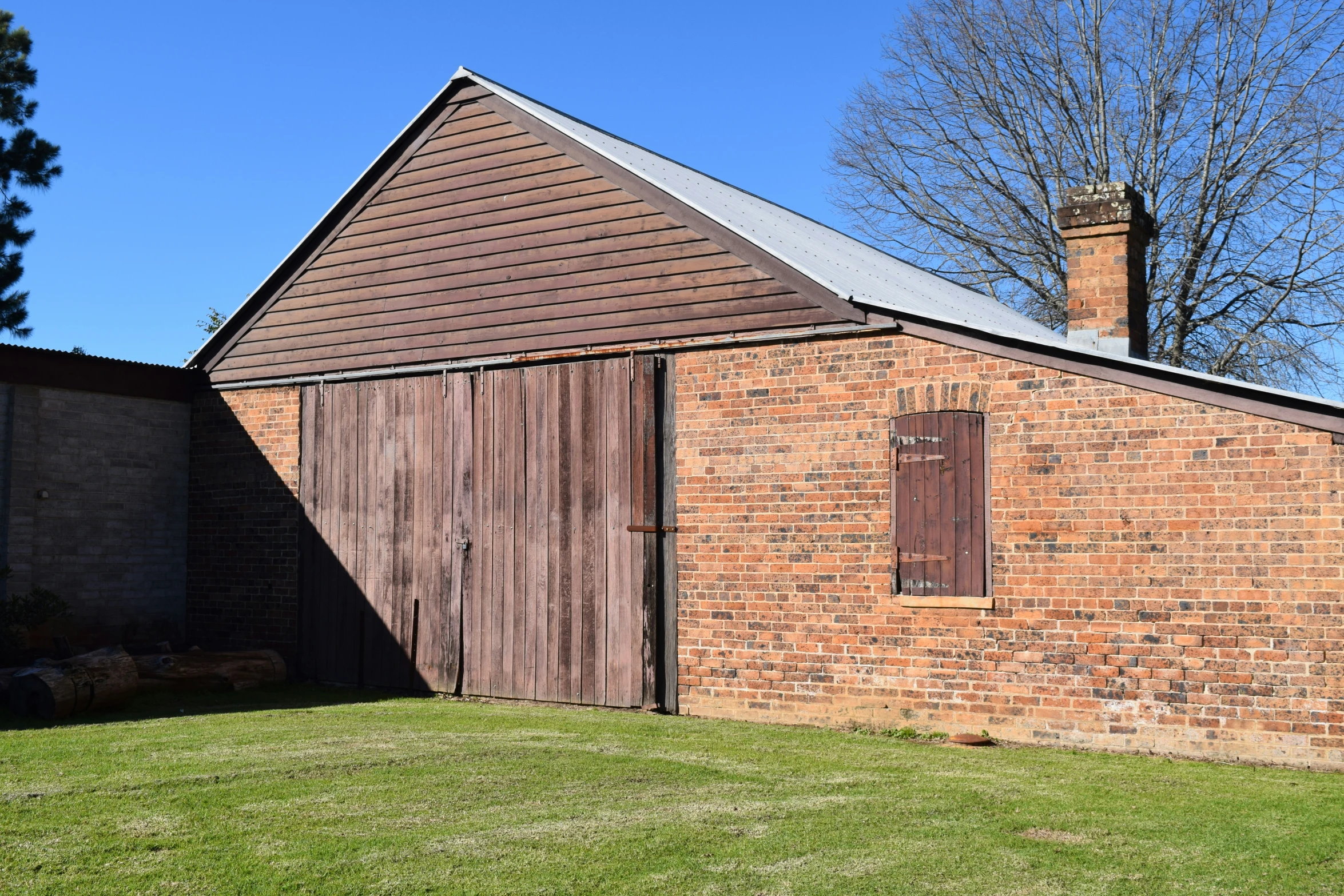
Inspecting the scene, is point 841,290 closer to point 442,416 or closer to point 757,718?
point 757,718

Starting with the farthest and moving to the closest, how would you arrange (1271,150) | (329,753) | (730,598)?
(1271,150)
(730,598)
(329,753)

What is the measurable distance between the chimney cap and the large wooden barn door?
6239mm

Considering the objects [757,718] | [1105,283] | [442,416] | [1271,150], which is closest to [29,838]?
[757,718]

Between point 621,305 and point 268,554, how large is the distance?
17.5 ft

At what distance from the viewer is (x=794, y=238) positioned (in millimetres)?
13008

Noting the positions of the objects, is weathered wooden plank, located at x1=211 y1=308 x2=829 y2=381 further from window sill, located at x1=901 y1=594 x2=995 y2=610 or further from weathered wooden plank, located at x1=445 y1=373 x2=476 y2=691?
window sill, located at x1=901 y1=594 x2=995 y2=610

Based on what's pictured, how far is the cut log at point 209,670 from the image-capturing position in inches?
473

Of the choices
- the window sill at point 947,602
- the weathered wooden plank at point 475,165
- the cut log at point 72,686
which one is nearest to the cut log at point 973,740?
the window sill at point 947,602

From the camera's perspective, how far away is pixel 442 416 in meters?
12.8

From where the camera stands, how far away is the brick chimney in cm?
1148

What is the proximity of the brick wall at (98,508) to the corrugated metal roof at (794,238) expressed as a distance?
18.2ft

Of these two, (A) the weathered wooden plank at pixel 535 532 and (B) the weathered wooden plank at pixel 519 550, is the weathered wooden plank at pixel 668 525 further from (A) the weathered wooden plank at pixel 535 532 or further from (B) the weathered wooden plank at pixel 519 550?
(B) the weathered wooden plank at pixel 519 550

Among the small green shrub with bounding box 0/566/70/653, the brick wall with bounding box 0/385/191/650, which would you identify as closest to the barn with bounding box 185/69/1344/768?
the brick wall with bounding box 0/385/191/650

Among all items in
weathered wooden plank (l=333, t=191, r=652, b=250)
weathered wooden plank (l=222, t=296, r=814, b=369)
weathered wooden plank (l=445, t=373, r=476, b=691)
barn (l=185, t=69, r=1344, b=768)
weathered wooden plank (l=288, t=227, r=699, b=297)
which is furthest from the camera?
weathered wooden plank (l=445, t=373, r=476, b=691)
